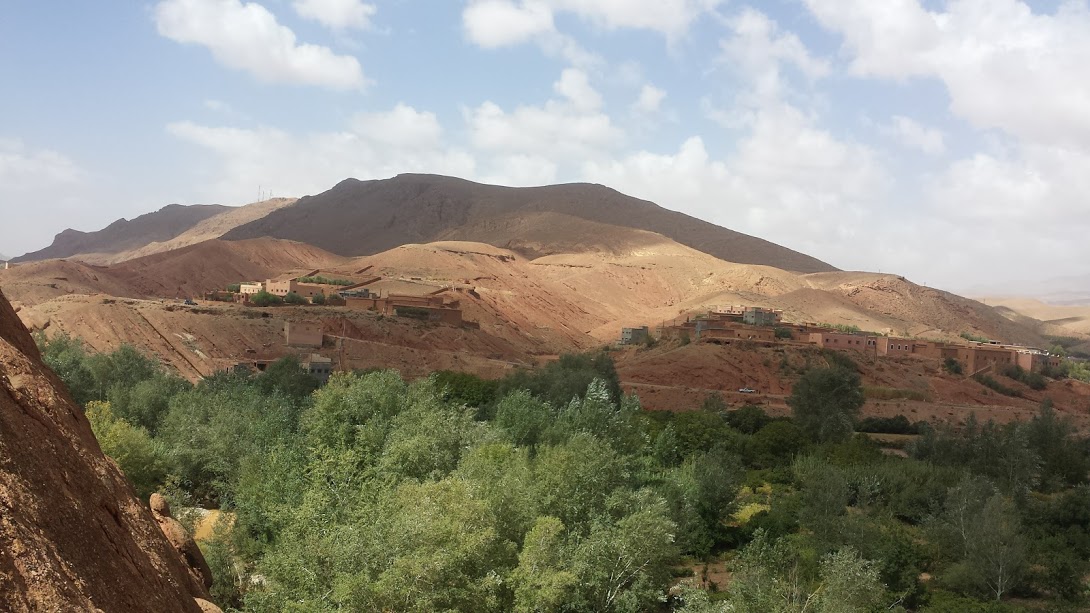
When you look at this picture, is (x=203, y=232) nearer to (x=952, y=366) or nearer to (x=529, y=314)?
(x=529, y=314)

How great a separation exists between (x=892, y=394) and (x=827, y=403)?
13.2m

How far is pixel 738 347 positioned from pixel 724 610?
44.0m

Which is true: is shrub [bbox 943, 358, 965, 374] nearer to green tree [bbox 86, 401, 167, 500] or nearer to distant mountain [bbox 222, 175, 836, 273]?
green tree [bbox 86, 401, 167, 500]

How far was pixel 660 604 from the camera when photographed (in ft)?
65.8

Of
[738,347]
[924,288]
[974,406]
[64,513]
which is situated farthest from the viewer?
[924,288]

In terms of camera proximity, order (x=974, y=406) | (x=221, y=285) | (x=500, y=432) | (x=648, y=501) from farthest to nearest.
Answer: (x=221, y=285) → (x=974, y=406) → (x=500, y=432) → (x=648, y=501)

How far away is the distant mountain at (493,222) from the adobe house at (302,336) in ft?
226

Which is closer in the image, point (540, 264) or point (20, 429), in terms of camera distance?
point (20, 429)

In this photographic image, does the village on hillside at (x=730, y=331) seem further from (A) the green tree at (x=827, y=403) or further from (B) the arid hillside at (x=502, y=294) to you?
(A) the green tree at (x=827, y=403)

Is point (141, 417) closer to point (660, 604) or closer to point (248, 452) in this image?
point (248, 452)

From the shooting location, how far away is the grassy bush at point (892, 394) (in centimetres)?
5231

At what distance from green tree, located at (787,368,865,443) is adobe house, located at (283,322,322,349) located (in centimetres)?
2759

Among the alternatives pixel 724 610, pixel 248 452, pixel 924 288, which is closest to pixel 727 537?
pixel 724 610

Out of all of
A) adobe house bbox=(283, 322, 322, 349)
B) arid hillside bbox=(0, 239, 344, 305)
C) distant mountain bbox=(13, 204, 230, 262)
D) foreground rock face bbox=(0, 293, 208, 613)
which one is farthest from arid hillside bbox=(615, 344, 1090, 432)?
distant mountain bbox=(13, 204, 230, 262)
